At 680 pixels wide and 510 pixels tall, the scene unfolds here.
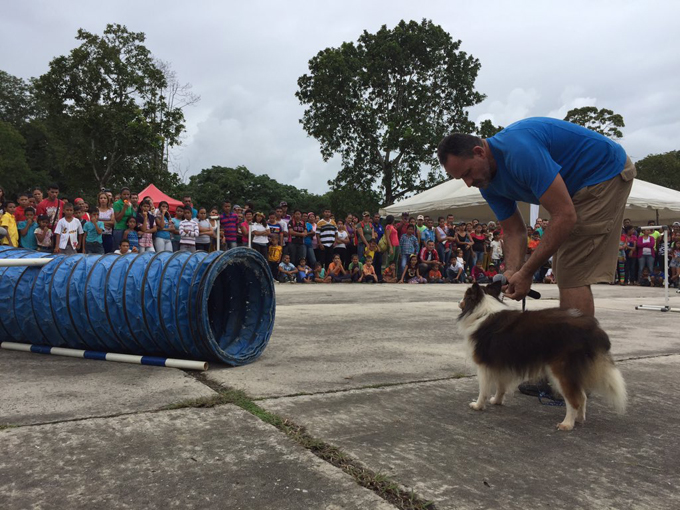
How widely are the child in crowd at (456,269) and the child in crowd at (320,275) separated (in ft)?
13.4

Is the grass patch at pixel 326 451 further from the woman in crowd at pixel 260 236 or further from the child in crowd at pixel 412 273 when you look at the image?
the child in crowd at pixel 412 273

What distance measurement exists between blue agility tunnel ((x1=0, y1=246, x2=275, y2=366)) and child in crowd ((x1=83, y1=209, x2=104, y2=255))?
5.74m

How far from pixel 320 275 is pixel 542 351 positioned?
12009mm

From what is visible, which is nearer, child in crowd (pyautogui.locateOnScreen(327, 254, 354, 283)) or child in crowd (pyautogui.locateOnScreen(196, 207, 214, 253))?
child in crowd (pyautogui.locateOnScreen(196, 207, 214, 253))

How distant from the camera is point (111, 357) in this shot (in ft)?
13.0

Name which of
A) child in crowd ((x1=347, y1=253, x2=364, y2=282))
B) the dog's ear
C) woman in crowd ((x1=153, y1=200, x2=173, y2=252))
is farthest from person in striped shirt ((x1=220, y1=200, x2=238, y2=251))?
the dog's ear

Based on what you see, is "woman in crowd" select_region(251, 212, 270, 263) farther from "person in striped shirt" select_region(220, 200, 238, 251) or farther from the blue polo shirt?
the blue polo shirt

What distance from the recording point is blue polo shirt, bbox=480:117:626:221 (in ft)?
9.46

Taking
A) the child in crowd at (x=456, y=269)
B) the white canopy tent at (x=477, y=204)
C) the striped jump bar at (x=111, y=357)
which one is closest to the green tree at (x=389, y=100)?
the white canopy tent at (x=477, y=204)

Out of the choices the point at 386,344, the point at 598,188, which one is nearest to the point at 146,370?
the point at 386,344

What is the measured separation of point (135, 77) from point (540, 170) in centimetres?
2637

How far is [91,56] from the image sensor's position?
24469 millimetres

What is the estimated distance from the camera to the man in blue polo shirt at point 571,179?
9.62 ft

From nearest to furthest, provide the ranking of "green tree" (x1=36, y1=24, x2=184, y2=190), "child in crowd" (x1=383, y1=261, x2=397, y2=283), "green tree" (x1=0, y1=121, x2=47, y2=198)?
"child in crowd" (x1=383, y1=261, x2=397, y2=283) < "green tree" (x1=36, y1=24, x2=184, y2=190) < "green tree" (x1=0, y1=121, x2=47, y2=198)
